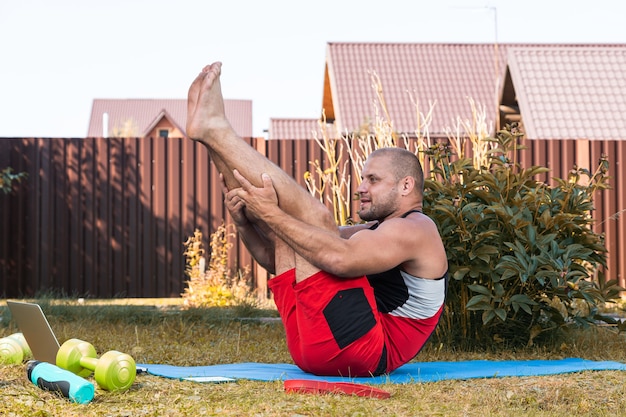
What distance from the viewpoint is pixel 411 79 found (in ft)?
52.1

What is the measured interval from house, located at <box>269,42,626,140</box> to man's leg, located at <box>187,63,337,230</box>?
627 centimetres

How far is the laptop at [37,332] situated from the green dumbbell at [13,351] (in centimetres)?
16

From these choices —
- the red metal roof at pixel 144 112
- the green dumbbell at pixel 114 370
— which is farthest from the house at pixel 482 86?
the red metal roof at pixel 144 112

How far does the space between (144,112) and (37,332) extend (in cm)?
3532

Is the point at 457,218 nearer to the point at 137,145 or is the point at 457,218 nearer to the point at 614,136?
the point at 137,145

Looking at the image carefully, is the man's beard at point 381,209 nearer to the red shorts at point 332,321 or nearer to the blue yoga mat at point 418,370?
the red shorts at point 332,321

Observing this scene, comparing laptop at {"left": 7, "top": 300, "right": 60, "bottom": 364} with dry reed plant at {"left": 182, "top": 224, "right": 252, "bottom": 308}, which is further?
dry reed plant at {"left": 182, "top": 224, "right": 252, "bottom": 308}

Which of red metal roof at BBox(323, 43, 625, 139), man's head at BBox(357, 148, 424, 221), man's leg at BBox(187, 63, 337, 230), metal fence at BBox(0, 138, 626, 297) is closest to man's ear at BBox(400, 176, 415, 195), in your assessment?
man's head at BBox(357, 148, 424, 221)

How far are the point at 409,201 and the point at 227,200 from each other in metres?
0.69

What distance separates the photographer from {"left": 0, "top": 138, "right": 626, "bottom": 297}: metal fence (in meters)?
8.01

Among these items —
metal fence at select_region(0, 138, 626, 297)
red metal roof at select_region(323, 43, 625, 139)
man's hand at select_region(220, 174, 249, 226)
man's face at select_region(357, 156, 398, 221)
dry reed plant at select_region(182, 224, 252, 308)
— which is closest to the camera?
man's hand at select_region(220, 174, 249, 226)

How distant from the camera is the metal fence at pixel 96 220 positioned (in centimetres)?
801

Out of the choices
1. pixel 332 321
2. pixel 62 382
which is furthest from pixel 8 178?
pixel 332 321

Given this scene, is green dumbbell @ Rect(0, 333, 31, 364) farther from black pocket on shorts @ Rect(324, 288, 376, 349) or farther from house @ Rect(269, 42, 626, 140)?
house @ Rect(269, 42, 626, 140)
